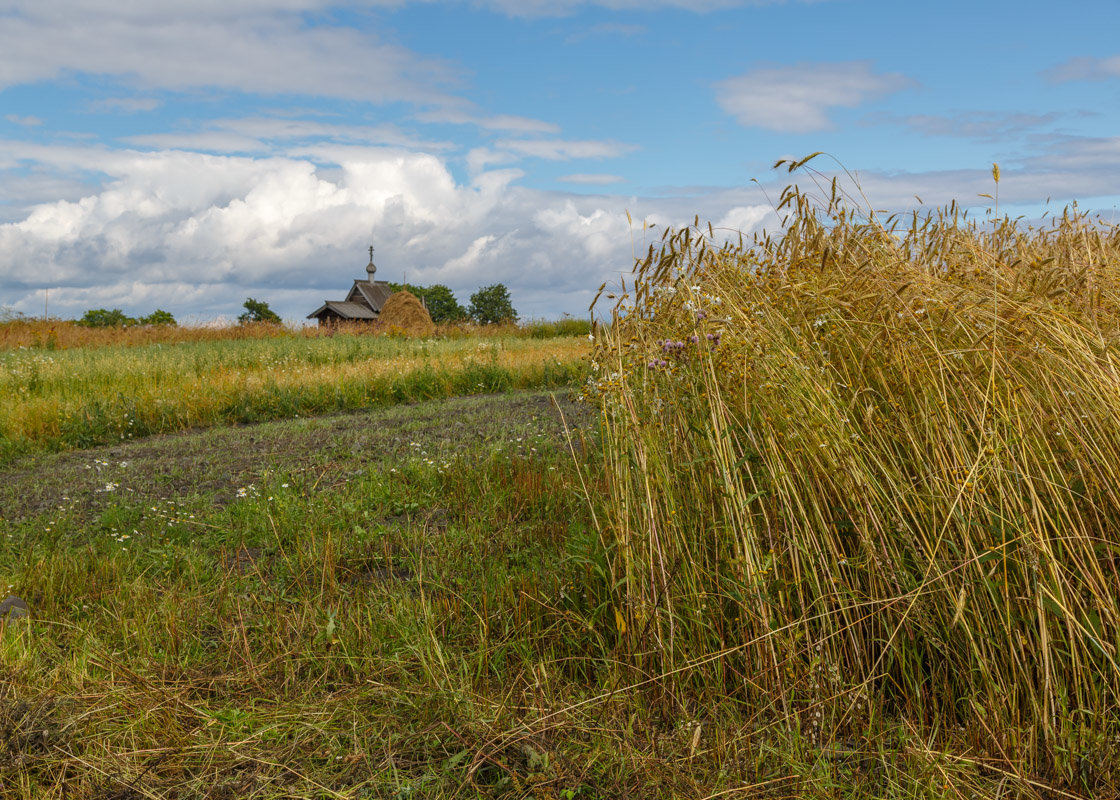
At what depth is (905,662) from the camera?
2.30 meters

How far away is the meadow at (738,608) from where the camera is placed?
210 cm

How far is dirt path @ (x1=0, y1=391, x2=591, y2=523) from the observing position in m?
5.27

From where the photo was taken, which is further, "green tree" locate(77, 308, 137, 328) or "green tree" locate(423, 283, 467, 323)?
"green tree" locate(423, 283, 467, 323)

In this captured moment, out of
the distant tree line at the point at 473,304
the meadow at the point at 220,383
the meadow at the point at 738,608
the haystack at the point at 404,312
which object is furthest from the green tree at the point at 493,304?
the meadow at the point at 738,608

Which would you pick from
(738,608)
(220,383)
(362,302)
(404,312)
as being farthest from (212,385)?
(362,302)

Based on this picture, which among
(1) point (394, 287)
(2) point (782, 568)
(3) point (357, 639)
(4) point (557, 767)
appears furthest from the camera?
(1) point (394, 287)

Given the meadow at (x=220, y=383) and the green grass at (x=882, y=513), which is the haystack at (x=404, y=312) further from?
the green grass at (x=882, y=513)

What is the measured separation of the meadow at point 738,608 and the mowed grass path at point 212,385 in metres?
5.14

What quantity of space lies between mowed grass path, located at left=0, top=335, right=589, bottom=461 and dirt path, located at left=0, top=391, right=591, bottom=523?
754 millimetres

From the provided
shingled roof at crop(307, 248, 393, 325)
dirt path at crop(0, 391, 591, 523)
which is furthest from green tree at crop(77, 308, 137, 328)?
dirt path at crop(0, 391, 591, 523)

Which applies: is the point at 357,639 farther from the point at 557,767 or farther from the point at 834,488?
the point at 834,488

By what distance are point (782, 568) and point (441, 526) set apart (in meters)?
2.25

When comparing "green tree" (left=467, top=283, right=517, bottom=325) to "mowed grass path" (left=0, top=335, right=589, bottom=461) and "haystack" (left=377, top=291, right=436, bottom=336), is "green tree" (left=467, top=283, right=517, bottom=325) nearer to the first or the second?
"haystack" (left=377, top=291, right=436, bottom=336)

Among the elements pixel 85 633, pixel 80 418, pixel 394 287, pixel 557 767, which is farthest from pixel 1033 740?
pixel 394 287
